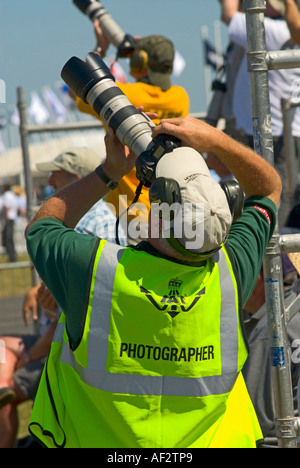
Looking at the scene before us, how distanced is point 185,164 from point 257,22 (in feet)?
2.66

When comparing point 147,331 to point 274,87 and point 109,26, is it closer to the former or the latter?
point 109,26

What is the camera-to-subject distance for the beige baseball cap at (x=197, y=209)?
2088 millimetres

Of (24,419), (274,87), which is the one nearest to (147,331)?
(274,87)

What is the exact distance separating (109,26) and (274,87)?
1.34 m

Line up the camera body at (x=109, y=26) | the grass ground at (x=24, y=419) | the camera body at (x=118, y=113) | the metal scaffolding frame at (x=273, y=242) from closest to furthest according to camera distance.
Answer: the camera body at (x=118, y=113)
the metal scaffolding frame at (x=273, y=242)
the camera body at (x=109, y=26)
the grass ground at (x=24, y=419)

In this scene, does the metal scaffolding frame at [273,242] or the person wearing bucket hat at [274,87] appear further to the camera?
the person wearing bucket hat at [274,87]

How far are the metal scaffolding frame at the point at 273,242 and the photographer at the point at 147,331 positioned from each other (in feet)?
1.47

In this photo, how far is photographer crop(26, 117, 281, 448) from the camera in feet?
7.11

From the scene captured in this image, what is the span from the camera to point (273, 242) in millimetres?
2680

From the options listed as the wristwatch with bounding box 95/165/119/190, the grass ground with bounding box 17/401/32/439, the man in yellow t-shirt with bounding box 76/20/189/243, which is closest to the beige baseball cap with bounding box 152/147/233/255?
the wristwatch with bounding box 95/165/119/190

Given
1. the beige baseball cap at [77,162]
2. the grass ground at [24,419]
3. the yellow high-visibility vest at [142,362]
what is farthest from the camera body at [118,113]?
the grass ground at [24,419]

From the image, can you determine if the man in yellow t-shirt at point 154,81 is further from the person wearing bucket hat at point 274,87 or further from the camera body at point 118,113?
the camera body at point 118,113

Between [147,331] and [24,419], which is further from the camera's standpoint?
[24,419]
